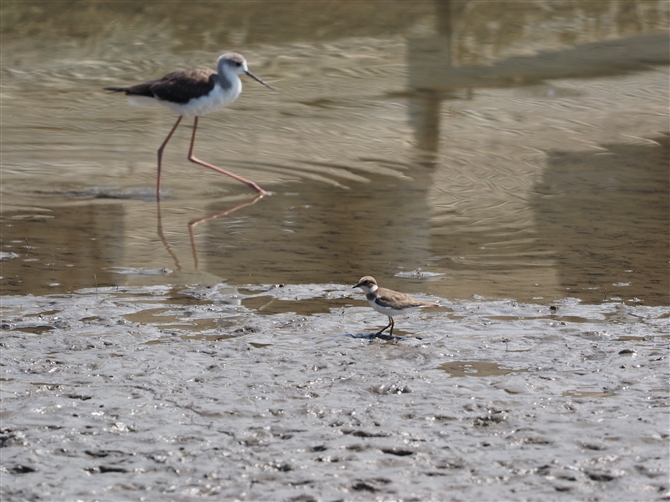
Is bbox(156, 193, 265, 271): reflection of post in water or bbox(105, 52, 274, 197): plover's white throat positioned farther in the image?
bbox(105, 52, 274, 197): plover's white throat

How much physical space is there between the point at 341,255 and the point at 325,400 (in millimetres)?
3264

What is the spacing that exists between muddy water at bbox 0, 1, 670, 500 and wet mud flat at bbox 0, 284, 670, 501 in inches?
0.8

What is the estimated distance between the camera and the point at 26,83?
14.9 m

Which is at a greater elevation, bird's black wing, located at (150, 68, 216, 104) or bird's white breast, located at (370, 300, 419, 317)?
bird's black wing, located at (150, 68, 216, 104)

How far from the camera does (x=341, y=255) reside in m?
8.55

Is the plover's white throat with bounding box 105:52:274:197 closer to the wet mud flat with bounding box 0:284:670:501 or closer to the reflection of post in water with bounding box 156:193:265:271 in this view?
the reflection of post in water with bounding box 156:193:265:271

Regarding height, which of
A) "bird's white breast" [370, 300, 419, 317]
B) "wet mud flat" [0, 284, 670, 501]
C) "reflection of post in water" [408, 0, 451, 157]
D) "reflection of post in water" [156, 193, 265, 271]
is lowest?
"reflection of post in water" [156, 193, 265, 271]

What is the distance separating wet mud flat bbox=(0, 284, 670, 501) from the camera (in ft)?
14.8

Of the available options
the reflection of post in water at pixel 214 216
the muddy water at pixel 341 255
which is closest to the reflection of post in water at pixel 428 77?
the muddy water at pixel 341 255

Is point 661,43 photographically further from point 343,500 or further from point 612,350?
point 343,500

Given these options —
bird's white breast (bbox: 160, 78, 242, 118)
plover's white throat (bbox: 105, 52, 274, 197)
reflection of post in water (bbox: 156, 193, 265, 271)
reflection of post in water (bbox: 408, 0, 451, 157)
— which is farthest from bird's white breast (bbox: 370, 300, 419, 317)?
reflection of post in water (bbox: 408, 0, 451, 157)

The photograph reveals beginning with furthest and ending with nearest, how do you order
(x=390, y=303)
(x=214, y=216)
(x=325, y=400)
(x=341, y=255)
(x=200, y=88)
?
(x=200, y=88) < (x=214, y=216) < (x=341, y=255) < (x=390, y=303) < (x=325, y=400)

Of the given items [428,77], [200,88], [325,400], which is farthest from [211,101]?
[325,400]

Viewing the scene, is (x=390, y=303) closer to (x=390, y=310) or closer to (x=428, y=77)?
(x=390, y=310)
